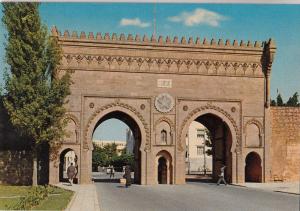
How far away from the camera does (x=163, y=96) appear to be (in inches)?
1239

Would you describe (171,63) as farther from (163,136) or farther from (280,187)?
(280,187)

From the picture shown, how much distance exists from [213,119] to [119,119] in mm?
6248

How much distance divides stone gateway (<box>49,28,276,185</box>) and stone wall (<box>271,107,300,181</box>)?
66 cm

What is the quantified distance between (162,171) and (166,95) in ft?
15.3

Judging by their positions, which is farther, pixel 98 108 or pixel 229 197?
pixel 98 108

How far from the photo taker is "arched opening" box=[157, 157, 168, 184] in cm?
3188

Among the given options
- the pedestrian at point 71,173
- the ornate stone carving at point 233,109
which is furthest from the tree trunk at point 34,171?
the ornate stone carving at point 233,109

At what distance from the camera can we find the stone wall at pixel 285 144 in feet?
107

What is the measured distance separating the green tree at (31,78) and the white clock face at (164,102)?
5.68m

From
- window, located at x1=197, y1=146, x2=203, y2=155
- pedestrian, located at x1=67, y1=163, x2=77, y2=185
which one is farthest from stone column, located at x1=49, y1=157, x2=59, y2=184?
window, located at x1=197, y1=146, x2=203, y2=155

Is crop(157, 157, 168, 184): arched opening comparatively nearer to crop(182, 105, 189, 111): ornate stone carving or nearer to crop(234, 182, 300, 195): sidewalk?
crop(182, 105, 189, 111): ornate stone carving

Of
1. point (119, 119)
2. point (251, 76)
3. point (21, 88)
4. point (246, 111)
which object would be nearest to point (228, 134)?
point (246, 111)

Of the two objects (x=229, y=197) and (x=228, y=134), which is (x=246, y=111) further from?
(x=229, y=197)

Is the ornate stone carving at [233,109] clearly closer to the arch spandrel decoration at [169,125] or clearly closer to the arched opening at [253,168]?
the arched opening at [253,168]
